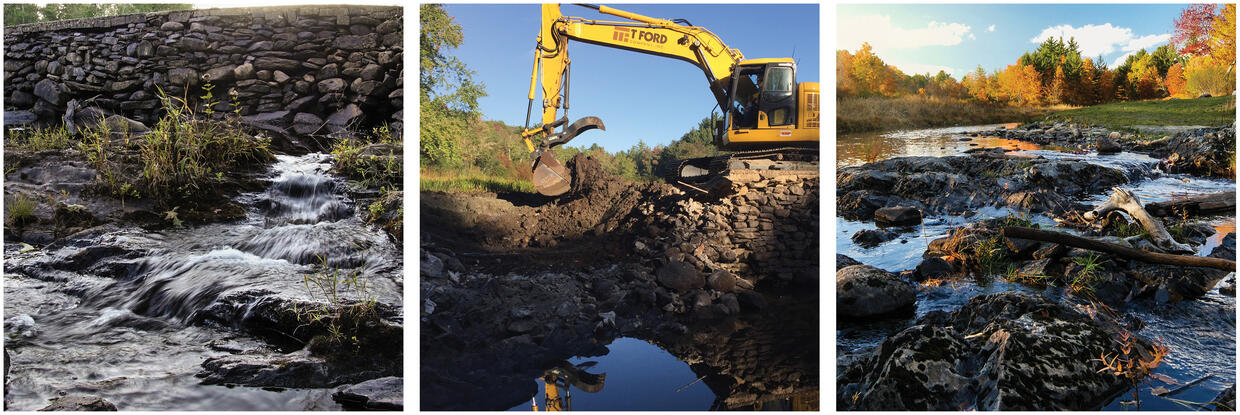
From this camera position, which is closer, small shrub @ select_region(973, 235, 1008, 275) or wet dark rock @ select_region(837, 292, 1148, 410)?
wet dark rock @ select_region(837, 292, 1148, 410)

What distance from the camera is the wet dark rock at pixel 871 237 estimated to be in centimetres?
276

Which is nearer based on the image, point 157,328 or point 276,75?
point 157,328

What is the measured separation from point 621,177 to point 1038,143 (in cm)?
205

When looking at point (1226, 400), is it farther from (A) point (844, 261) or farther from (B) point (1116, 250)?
(A) point (844, 261)

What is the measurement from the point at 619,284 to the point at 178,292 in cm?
178

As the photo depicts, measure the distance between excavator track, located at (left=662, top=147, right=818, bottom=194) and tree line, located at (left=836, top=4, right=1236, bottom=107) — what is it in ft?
1.17

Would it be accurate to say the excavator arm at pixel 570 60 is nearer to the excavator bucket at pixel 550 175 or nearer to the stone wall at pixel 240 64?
the excavator bucket at pixel 550 175

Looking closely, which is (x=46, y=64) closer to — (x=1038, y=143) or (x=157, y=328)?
(x=157, y=328)

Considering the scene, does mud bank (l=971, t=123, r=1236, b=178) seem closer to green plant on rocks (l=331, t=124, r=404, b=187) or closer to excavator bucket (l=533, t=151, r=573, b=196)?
excavator bucket (l=533, t=151, r=573, b=196)

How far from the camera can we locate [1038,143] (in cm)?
275

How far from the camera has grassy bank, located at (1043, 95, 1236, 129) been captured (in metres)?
2.58

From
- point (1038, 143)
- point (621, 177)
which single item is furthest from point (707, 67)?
point (1038, 143)

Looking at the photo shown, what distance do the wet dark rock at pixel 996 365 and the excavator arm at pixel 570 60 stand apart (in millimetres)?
1386

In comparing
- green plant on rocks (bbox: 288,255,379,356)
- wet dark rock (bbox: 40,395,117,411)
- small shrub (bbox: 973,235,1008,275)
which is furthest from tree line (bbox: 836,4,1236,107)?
wet dark rock (bbox: 40,395,117,411)
